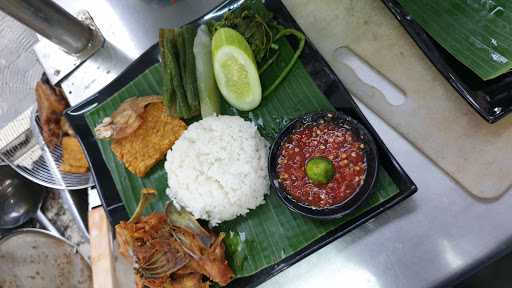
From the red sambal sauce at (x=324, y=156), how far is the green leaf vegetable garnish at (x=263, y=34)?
0.42m

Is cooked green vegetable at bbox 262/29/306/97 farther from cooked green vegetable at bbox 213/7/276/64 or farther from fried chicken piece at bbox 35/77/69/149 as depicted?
fried chicken piece at bbox 35/77/69/149

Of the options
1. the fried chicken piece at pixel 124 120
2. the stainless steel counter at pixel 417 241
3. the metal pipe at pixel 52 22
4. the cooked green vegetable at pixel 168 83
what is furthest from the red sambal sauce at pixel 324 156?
the metal pipe at pixel 52 22

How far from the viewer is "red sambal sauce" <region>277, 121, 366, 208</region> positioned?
2.46 m

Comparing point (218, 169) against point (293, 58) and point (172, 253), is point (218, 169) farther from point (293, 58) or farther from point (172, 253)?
point (293, 58)

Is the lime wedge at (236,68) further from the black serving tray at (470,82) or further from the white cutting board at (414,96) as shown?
the black serving tray at (470,82)

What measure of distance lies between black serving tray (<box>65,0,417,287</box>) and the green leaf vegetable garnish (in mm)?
54

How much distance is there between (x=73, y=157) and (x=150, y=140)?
2.55 feet

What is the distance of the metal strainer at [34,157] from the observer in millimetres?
3561

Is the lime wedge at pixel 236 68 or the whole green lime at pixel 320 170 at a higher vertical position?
the lime wedge at pixel 236 68

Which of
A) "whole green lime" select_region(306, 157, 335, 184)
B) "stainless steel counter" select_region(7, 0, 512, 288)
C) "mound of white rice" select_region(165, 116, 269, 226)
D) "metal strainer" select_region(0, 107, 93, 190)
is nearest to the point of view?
"whole green lime" select_region(306, 157, 335, 184)

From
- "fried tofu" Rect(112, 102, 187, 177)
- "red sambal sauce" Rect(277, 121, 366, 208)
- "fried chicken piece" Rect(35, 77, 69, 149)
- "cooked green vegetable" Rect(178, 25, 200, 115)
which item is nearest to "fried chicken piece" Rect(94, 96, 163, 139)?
"fried tofu" Rect(112, 102, 187, 177)

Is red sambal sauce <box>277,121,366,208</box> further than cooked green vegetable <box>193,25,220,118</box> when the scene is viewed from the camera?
No

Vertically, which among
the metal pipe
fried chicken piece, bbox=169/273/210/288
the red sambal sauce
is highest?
the metal pipe

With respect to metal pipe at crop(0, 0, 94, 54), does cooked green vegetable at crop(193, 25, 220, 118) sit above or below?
below
